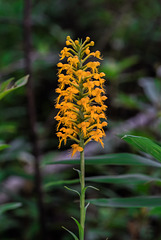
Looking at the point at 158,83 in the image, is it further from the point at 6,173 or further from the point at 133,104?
the point at 6,173

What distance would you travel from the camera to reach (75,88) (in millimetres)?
1044

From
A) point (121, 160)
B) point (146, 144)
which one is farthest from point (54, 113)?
point (146, 144)

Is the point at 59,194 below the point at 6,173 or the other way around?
below

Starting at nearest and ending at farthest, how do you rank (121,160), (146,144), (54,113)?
1. (146,144)
2. (121,160)
3. (54,113)

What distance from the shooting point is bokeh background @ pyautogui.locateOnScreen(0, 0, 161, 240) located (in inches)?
103

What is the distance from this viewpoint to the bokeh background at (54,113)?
2.60m

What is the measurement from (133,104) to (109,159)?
1.65 meters

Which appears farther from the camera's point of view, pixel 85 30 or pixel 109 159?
pixel 85 30

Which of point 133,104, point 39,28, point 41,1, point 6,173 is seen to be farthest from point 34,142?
point 41,1

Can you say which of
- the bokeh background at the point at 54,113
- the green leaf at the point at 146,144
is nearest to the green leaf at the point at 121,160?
the bokeh background at the point at 54,113

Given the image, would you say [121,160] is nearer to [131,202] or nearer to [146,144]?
[131,202]

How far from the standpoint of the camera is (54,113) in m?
3.80

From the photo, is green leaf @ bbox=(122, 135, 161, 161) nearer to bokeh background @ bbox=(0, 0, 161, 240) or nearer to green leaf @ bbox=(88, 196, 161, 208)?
bokeh background @ bbox=(0, 0, 161, 240)

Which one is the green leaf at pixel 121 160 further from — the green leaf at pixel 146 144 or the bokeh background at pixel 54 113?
the green leaf at pixel 146 144
